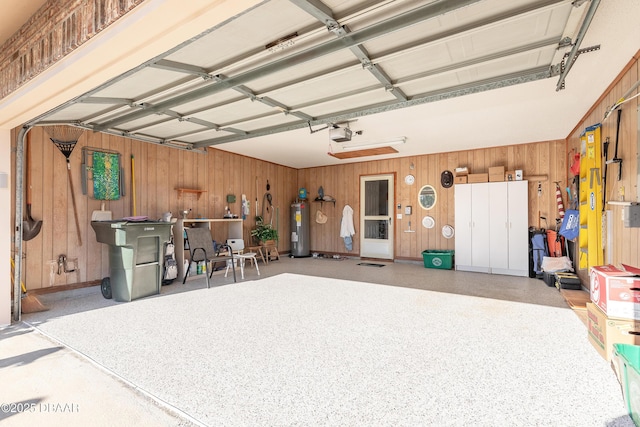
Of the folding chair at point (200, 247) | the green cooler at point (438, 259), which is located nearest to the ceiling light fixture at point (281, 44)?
the folding chair at point (200, 247)

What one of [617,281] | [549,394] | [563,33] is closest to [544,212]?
[617,281]

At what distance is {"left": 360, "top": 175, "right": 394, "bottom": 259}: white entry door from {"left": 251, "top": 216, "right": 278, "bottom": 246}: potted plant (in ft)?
7.62

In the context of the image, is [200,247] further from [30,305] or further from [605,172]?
[605,172]

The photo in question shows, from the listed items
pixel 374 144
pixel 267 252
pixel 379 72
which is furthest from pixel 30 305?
pixel 374 144

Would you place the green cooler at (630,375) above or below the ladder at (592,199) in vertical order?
below

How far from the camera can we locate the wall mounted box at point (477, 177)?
6180 millimetres

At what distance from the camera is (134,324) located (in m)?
3.25

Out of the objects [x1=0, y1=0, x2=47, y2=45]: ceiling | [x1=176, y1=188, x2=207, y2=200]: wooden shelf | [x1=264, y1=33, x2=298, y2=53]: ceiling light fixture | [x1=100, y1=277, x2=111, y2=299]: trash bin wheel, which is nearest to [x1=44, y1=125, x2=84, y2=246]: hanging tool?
[x1=100, y1=277, x2=111, y2=299]: trash bin wheel

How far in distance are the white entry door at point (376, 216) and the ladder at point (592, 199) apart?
4.08 metres

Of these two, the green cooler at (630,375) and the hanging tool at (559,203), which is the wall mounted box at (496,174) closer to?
the hanging tool at (559,203)

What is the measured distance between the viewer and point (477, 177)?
6.25 meters

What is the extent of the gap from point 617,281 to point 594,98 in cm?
263

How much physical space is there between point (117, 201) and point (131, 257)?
4.55 feet

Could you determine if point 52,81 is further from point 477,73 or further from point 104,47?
point 477,73
